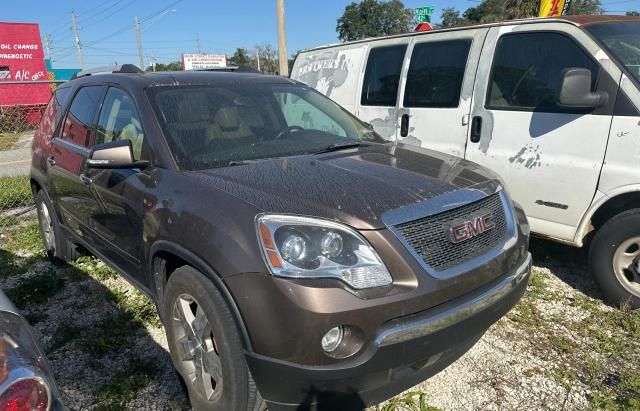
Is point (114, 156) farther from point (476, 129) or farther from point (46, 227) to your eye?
point (476, 129)

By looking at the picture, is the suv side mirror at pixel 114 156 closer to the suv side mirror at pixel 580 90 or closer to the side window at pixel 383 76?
the suv side mirror at pixel 580 90


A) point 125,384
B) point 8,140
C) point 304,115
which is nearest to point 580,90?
point 304,115

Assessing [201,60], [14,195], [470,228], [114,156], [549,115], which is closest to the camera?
[470,228]

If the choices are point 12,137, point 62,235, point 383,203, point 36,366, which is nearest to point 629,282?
point 383,203

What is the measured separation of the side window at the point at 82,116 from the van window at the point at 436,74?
296 cm

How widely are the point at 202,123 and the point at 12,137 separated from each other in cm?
1601

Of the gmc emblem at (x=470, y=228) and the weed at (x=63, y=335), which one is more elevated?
the gmc emblem at (x=470, y=228)

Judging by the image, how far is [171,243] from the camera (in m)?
2.38

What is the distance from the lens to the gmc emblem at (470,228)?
222cm

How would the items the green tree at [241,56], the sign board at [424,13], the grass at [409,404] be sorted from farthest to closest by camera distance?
1. the green tree at [241,56]
2. the sign board at [424,13]
3. the grass at [409,404]

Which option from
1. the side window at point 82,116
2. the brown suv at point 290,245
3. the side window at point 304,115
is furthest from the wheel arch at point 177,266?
the side window at point 82,116

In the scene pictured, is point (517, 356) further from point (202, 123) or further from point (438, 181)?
point (202, 123)

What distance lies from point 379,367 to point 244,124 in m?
1.81

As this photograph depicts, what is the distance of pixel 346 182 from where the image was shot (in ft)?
7.76
